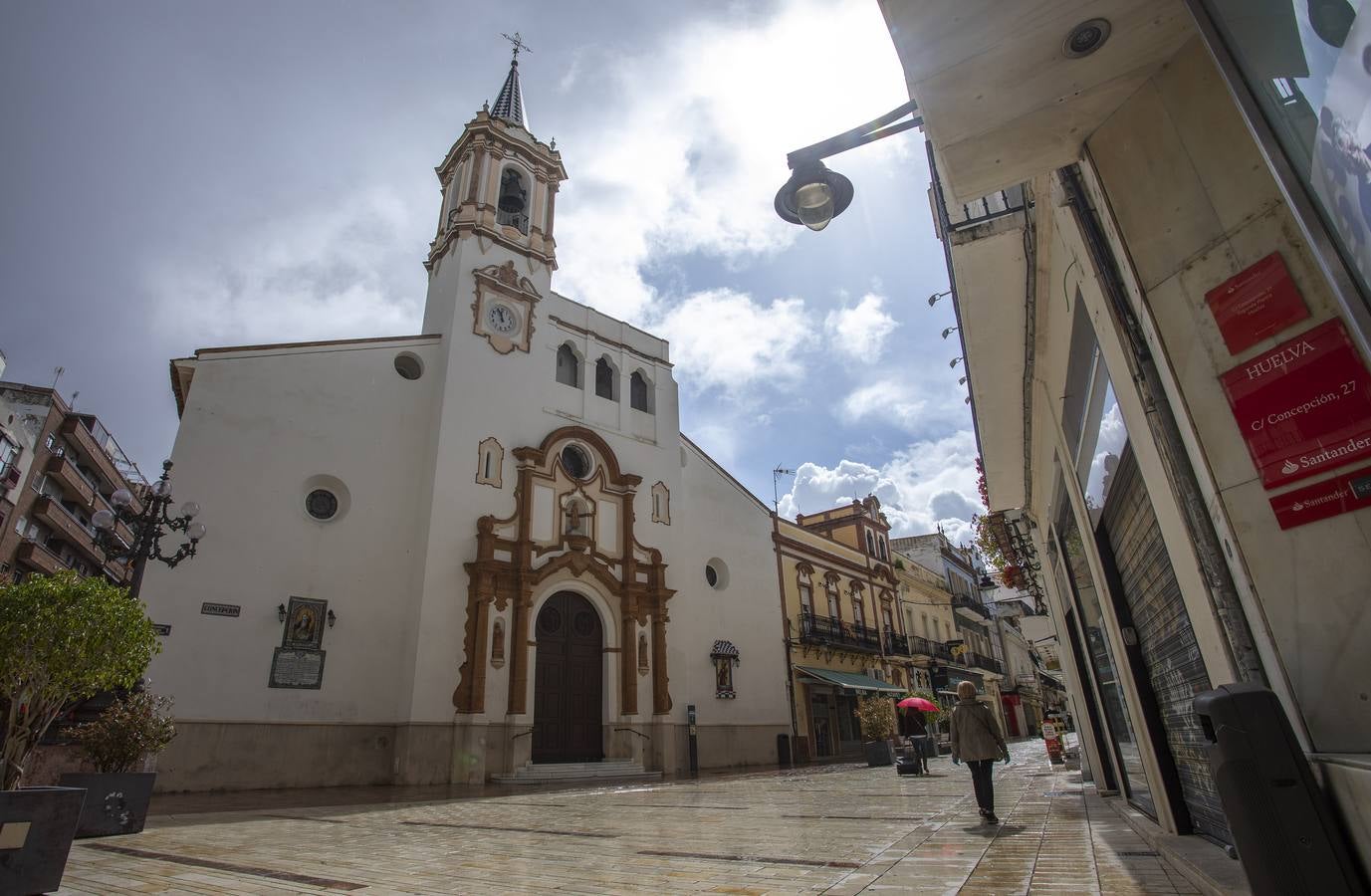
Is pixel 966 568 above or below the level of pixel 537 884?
above

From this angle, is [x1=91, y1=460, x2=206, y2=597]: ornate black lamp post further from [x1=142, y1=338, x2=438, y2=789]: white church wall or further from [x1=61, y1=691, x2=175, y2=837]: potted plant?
[x1=142, y1=338, x2=438, y2=789]: white church wall

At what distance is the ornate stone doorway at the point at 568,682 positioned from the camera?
1625 cm

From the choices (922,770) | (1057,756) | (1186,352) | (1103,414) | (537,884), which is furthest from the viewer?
(1057,756)

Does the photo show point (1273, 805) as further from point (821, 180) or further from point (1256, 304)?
point (821, 180)

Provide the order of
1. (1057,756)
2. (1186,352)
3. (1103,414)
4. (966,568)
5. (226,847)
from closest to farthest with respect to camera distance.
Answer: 1. (1186,352)
2. (1103,414)
3. (226,847)
4. (1057,756)
5. (966,568)

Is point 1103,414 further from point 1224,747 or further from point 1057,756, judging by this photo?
point 1057,756

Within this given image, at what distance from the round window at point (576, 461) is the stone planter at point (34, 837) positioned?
1491cm

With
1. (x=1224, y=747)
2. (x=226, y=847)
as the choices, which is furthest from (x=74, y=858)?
A: (x=1224, y=747)

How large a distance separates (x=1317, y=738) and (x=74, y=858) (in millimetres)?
7554

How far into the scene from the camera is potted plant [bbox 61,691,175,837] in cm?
625

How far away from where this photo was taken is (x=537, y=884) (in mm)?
4035

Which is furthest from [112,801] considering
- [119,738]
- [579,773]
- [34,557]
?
[34,557]

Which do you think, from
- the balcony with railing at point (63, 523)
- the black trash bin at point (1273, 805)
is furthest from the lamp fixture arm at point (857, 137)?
the balcony with railing at point (63, 523)

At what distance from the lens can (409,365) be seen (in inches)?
703
